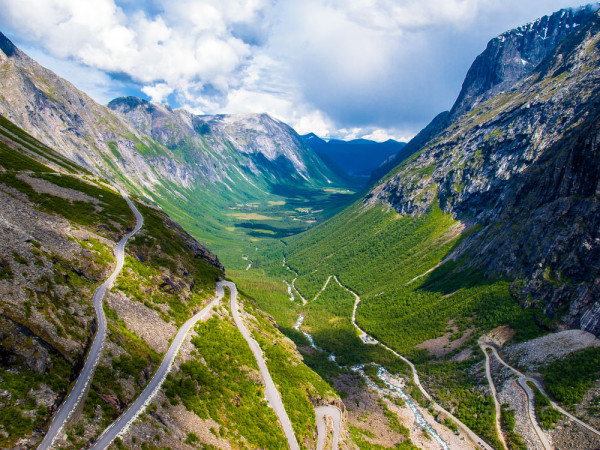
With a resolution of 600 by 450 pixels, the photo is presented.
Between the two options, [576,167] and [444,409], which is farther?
[576,167]

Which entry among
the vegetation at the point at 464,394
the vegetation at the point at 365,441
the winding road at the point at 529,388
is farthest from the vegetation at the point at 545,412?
the vegetation at the point at 365,441

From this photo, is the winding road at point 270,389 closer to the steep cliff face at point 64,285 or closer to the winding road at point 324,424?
the winding road at point 324,424

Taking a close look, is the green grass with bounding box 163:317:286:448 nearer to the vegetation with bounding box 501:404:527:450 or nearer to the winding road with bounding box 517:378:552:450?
the vegetation with bounding box 501:404:527:450

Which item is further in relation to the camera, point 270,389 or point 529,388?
point 529,388

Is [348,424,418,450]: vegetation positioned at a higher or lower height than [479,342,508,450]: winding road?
lower

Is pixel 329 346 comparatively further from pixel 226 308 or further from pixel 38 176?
pixel 38 176

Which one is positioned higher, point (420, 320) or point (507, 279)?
point (507, 279)

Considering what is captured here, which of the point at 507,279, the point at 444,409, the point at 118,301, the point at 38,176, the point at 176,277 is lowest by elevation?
the point at 444,409

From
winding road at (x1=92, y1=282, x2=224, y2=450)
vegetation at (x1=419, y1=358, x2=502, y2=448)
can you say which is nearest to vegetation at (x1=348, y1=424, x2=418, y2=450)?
vegetation at (x1=419, y1=358, x2=502, y2=448)

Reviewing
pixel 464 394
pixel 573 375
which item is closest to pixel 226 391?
pixel 464 394

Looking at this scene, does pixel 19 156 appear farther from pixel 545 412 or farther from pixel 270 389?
pixel 545 412

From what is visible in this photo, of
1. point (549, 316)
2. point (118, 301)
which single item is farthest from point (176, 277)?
point (549, 316)
